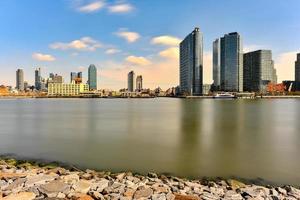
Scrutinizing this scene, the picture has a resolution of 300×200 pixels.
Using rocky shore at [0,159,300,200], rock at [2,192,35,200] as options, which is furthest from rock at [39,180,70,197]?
rock at [2,192,35,200]

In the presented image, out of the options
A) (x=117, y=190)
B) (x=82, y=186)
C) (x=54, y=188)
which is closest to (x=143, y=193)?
(x=117, y=190)

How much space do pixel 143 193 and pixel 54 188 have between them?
11.0ft

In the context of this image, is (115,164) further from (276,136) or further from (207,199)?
(276,136)

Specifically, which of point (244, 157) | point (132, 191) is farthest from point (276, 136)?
point (132, 191)

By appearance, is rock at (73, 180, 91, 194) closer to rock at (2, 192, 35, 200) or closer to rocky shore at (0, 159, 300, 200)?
rocky shore at (0, 159, 300, 200)

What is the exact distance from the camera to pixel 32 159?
21.2 metres

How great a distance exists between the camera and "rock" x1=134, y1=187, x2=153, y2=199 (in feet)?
37.5

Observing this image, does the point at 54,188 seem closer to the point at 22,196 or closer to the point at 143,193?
the point at 22,196

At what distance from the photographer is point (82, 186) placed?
1235 centimetres

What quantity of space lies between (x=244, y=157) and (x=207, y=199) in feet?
35.3

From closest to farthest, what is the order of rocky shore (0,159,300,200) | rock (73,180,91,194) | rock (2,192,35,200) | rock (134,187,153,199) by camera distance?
rock (2,192,35,200) → rocky shore (0,159,300,200) → rock (134,187,153,199) → rock (73,180,91,194)

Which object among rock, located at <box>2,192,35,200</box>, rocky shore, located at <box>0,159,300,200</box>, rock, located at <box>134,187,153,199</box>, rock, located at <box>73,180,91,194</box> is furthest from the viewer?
rock, located at <box>73,180,91,194</box>

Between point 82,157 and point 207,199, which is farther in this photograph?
point 82,157

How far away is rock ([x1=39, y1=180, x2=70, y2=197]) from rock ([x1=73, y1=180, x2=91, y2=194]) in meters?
0.34
